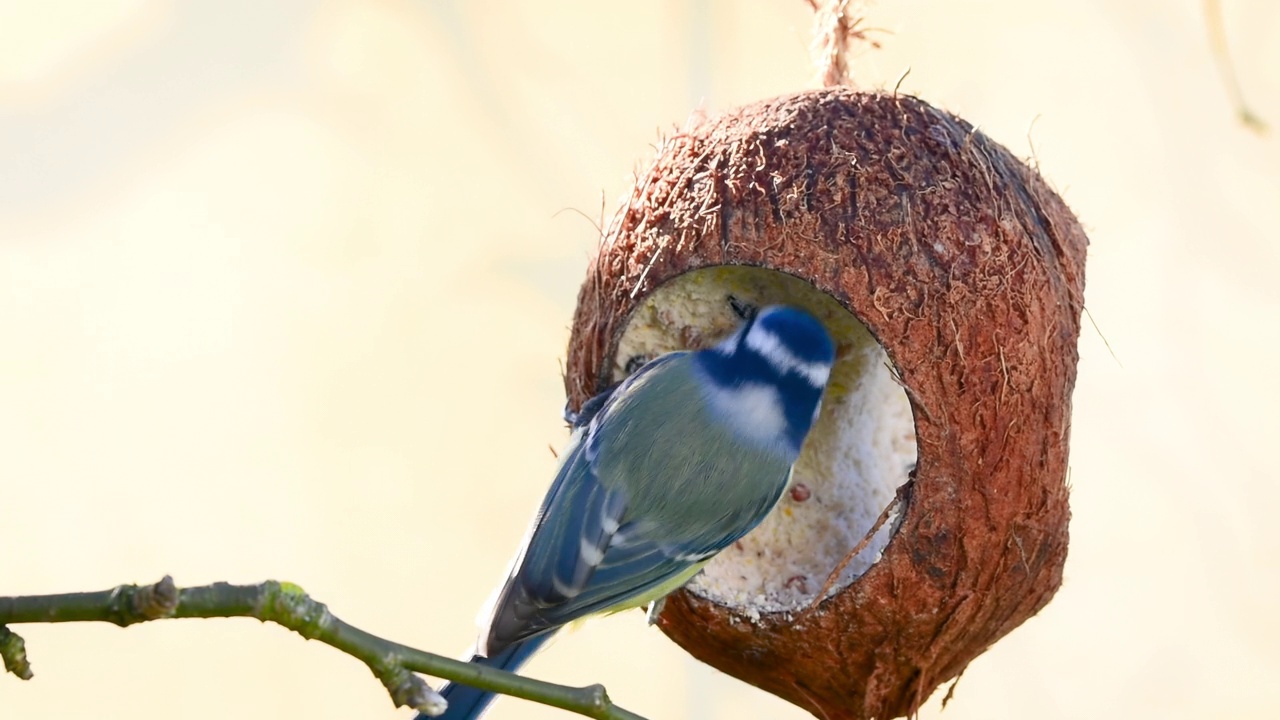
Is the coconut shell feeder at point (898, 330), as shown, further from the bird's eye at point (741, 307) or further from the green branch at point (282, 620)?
the green branch at point (282, 620)

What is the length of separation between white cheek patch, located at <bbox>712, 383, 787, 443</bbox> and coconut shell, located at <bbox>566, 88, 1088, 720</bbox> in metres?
0.14

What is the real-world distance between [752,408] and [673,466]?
0.11 m

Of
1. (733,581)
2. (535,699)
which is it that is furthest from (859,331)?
(535,699)

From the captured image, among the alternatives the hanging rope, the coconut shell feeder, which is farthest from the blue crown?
the hanging rope

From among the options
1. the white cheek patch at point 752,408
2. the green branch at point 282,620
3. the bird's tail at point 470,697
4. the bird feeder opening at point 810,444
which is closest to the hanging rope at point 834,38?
the bird feeder opening at point 810,444

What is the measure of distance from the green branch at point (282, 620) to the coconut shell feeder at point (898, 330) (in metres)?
0.47

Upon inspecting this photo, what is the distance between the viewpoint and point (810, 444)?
158 cm

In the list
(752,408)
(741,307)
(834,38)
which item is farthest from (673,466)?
(834,38)

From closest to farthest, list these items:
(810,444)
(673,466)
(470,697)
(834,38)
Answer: (470,697) → (673,466) → (834,38) → (810,444)

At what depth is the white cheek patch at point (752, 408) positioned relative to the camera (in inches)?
52.3

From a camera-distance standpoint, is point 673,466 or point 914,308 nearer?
point 914,308

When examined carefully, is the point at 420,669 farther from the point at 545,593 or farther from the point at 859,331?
the point at 859,331

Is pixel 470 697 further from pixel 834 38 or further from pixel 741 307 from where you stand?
pixel 834 38

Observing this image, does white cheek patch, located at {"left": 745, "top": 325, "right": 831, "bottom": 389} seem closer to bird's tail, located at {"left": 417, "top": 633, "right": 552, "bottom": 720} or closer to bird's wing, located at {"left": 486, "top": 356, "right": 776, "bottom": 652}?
bird's wing, located at {"left": 486, "top": 356, "right": 776, "bottom": 652}
